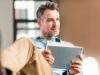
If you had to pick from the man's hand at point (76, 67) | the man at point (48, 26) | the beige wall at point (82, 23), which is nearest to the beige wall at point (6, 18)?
the beige wall at point (82, 23)

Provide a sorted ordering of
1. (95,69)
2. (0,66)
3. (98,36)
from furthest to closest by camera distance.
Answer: (98,36), (95,69), (0,66)

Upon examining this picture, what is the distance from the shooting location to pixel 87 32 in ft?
11.5

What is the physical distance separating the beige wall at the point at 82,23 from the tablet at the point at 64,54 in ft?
6.32

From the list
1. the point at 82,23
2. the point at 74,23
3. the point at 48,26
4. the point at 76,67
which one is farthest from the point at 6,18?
the point at 76,67

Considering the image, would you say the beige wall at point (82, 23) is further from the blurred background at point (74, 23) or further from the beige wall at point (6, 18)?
the beige wall at point (6, 18)

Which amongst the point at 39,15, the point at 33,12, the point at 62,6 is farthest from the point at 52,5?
the point at 33,12

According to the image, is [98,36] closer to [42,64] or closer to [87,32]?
[87,32]

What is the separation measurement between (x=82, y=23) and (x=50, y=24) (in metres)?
1.79

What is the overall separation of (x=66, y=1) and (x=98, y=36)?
0.73m

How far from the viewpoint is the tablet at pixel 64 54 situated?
1526 mm

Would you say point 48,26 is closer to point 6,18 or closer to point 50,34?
point 50,34

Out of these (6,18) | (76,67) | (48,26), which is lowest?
(76,67)

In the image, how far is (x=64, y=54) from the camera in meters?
1.56

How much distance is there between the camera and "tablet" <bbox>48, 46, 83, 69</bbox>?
153 centimetres
